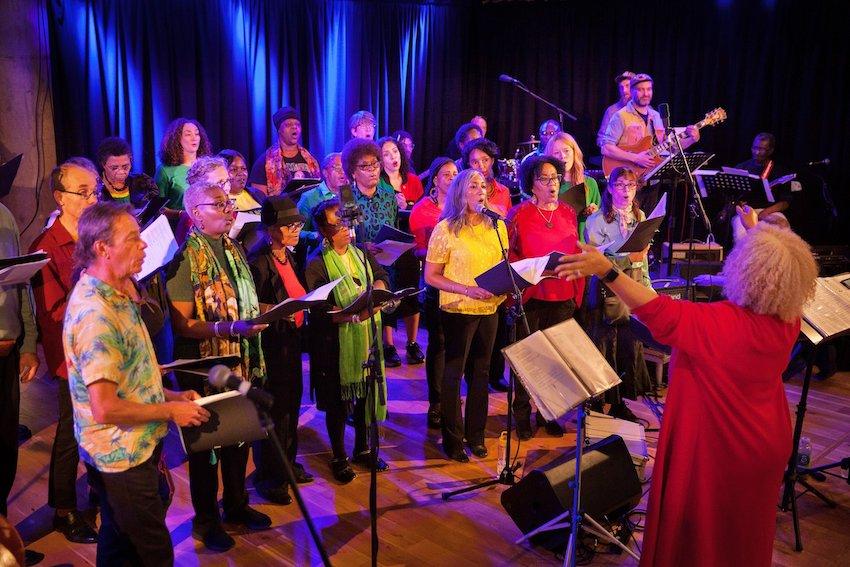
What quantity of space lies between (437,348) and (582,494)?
1666 mm

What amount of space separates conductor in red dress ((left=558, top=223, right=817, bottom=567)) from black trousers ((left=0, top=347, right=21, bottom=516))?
8.60 ft

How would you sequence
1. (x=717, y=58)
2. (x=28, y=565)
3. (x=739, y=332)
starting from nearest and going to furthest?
(x=739, y=332), (x=28, y=565), (x=717, y=58)

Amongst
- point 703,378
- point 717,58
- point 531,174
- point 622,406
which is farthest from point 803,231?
point 703,378

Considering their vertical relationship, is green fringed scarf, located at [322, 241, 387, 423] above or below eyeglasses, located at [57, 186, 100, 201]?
below

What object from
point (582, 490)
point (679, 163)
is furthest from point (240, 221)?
point (679, 163)

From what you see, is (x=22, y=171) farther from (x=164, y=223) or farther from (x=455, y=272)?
(x=455, y=272)

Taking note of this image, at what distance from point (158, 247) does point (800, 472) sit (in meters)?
3.71

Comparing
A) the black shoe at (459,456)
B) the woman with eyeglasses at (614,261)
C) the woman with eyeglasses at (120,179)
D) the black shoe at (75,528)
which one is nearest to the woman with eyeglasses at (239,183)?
the woman with eyeglasses at (120,179)

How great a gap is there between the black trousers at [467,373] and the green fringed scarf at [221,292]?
1314 mm

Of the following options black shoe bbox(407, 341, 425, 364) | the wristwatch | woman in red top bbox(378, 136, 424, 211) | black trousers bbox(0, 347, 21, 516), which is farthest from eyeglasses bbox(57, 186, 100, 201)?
black shoe bbox(407, 341, 425, 364)

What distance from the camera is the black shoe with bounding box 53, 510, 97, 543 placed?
3533 millimetres

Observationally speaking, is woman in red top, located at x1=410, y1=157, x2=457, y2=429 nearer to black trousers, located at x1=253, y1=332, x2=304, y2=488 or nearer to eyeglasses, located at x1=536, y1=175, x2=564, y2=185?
eyeglasses, located at x1=536, y1=175, x2=564, y2=185

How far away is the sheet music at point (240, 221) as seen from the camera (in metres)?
4.64

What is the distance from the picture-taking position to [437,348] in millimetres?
4812
